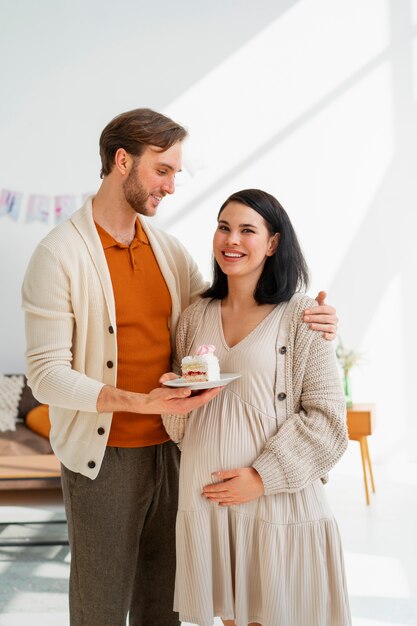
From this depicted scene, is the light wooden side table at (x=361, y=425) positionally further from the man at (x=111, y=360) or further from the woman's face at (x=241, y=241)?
the woman's face at (x=241, y=241)

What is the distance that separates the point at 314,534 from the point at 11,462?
257cm

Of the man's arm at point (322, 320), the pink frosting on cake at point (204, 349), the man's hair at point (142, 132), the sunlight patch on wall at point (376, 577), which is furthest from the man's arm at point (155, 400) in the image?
the sunlight patch on wall at point (376, 577)

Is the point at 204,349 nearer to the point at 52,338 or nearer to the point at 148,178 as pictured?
the point at 52,338

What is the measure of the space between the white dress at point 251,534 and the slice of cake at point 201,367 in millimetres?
82

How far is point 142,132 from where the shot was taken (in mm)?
1910

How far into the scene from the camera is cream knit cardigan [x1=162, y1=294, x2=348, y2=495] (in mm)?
1679

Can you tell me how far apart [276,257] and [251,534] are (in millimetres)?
710

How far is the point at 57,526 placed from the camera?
12.8 feet

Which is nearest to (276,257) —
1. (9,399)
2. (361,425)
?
(361,425)

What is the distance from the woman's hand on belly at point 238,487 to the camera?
1688 mm

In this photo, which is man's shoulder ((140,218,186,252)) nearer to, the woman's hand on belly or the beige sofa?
the woman's hand on belly

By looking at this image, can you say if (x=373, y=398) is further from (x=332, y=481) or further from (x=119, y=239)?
(x=119, y=239)

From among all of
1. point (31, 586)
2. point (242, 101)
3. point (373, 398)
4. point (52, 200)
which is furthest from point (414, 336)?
point (31, 586)

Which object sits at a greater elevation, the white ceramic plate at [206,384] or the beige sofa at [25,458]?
the white ceramic plate at [206,384]
